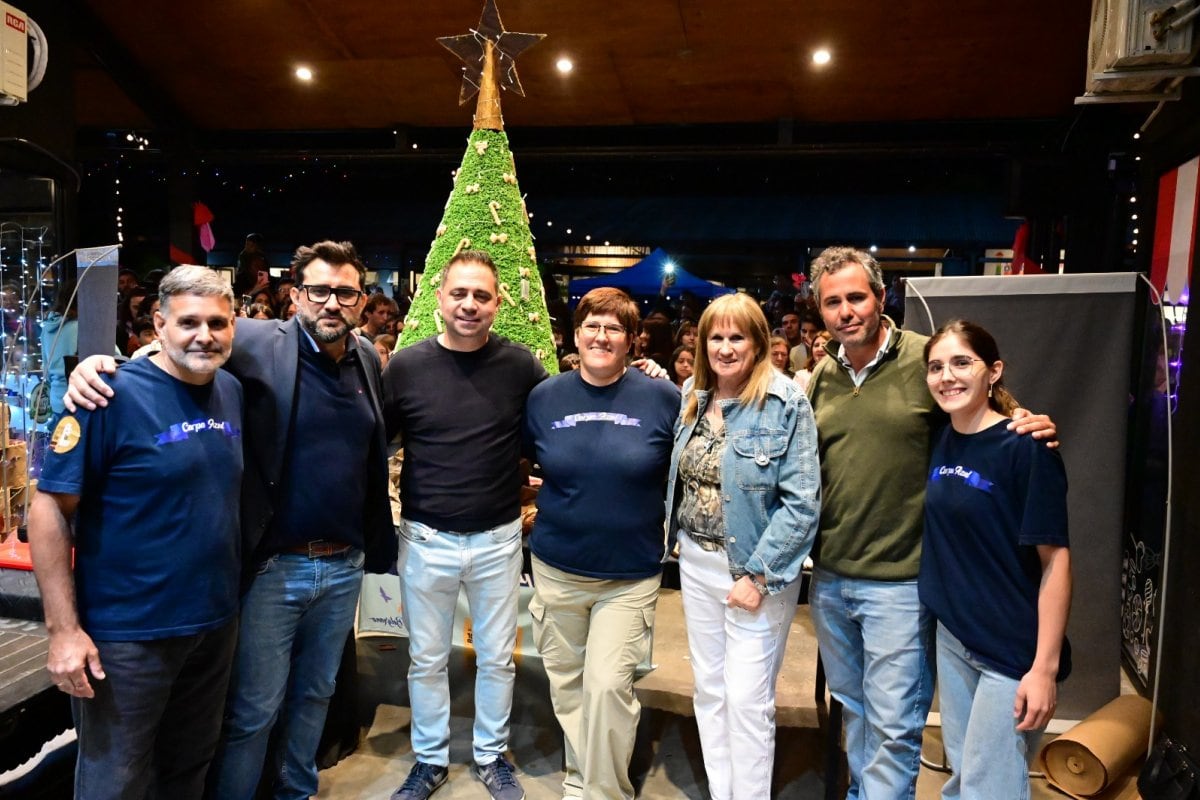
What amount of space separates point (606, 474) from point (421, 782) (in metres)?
1.32

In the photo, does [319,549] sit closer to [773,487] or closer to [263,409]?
Answer: [263,409]

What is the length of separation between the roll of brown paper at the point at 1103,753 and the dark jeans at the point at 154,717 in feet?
9.72

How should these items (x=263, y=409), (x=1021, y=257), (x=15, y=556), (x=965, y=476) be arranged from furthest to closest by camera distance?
1. (x=1021, y=257)
2. (x=15, y=556)
3. (x=263, y=409)
4. (x=965, y=476)

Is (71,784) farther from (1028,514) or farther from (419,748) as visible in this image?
(1028,514)

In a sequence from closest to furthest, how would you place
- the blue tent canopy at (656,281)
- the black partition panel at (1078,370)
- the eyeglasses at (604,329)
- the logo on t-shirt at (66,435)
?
the logo on t-shirt at (66,435) < the eyeglasses at (604,329) < the black partition panel at (1078,370) < the blue tent canopy at (656,281)

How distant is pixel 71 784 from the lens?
2.47 m

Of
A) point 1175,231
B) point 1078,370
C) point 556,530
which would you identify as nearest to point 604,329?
point 556,530

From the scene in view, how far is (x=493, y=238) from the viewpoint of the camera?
3.37 meters

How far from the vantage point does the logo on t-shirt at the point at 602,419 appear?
2363mm

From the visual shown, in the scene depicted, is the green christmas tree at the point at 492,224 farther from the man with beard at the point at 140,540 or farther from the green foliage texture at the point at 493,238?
the man with beard at the point at 140,540

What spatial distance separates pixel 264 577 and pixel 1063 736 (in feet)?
9.62

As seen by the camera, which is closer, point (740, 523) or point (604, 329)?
point (740, 523)

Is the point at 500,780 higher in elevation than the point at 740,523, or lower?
lower

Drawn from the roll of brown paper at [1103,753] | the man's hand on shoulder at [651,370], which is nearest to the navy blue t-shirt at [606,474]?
the man's hand on shoulder at [651,370]
